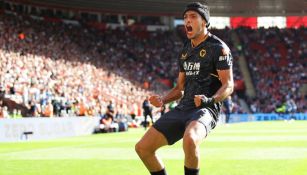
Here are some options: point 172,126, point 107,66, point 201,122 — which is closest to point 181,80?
point 172,126

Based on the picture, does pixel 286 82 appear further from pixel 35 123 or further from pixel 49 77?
pixel 35 123

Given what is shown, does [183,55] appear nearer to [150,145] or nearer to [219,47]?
[219,47]

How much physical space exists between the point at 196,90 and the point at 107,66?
42.9 meters

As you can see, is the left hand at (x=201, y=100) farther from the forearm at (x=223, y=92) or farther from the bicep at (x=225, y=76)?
the bicep at (x=225, y=76)

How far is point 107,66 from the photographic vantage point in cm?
4959

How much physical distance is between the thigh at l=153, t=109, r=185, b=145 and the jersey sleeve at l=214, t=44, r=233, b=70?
0.73 m

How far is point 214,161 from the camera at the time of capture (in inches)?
488

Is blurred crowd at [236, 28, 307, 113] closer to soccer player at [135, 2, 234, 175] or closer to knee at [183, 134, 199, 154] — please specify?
soccer player at [135, 2, 234, 175]

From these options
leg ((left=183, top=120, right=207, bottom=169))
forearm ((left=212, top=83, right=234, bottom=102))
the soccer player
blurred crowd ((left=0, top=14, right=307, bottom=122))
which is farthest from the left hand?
blurred crowd ((left=0, top=14, right=307, bottom=122))

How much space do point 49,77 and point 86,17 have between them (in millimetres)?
22967

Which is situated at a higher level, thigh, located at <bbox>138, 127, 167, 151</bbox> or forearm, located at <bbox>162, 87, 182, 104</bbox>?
forearm, located at <bbox>162, 87, 182, 104</bbox>

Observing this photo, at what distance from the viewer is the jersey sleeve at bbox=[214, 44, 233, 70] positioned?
6.88m

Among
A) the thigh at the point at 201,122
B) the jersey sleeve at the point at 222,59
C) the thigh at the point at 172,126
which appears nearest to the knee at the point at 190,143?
the thigh at the point at 201,122

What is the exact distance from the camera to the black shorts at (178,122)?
671 cm
